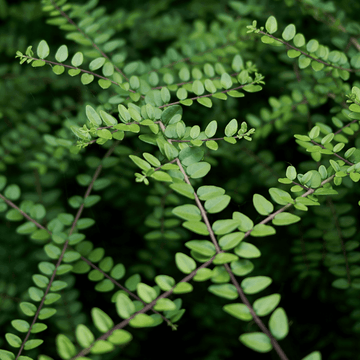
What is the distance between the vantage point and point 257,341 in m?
0.44

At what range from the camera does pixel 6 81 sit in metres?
1.40

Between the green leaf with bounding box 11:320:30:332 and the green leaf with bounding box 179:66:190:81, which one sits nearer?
the green leaf with bounding box 11:320:30:332

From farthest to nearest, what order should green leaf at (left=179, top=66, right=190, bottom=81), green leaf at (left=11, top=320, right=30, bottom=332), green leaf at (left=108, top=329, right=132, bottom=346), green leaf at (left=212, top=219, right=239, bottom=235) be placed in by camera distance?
green leaf at (left=179, top=66, right=190, bottom=81) → green leaf at (left=11, top=320, right=30, bottom=332) → green leaf at (left=212, top=219, right=239, bottom=235) → green leaf at (left=108, top=329, right=132, bottom=346)

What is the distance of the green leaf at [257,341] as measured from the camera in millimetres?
438

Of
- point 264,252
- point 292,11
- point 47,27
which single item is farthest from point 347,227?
point 47,27

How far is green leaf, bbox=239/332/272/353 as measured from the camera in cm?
44

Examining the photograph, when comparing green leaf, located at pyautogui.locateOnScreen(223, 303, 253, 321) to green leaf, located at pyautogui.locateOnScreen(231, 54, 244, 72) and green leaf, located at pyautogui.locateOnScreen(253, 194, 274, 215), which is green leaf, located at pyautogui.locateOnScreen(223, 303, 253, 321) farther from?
green leaf, located at pyautogui.locateOnScreen(231, 54, 244, 72)

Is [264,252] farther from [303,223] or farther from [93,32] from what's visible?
[93,32]

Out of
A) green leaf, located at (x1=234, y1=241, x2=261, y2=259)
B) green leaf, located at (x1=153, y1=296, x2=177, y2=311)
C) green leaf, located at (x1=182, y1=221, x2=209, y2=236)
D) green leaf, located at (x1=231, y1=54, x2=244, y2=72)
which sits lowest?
green leaf, located at (x1=153, y1=296, x2=177, y2=311)

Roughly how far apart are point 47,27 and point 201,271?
1771 millimetres

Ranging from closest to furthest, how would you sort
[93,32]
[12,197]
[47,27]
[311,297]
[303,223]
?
[12,197] → [93,32] → [303,223] → [311,297] → [47,27]

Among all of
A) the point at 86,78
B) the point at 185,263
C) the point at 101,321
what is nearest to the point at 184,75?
the point at 86,78

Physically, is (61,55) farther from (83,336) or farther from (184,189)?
(83,336)

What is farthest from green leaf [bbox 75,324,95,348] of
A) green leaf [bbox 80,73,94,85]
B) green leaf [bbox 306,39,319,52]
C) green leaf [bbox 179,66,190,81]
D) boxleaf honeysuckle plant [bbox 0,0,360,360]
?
green leaf [bbox 306,39,319,52]
